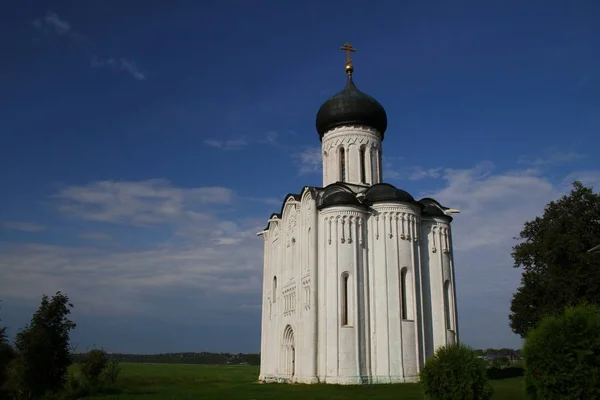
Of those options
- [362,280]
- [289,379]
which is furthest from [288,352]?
[362,280]

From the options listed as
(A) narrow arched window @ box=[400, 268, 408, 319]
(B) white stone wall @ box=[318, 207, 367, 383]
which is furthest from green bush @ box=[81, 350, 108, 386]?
(A) narrow arched window @ box=[400, 268, 408, 319]

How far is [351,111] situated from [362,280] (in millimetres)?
9643

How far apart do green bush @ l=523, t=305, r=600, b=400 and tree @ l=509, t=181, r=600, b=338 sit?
12.9 metres

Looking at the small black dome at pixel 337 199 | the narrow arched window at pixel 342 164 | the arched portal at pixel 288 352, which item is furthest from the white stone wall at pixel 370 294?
the narrow arched window at pixel 342 164

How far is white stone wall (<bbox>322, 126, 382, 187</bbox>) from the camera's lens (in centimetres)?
2792

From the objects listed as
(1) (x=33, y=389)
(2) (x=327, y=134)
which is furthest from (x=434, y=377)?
(2) (x=327, y=134)

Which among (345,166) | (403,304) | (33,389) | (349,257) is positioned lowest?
(33,389)

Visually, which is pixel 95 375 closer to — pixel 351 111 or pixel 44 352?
pixel 44 352

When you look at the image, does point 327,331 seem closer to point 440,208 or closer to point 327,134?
point 440,208

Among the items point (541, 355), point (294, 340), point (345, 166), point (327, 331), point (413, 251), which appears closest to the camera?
point (541, 355)

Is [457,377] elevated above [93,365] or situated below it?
above

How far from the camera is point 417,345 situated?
22641mm

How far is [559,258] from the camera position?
974 inches

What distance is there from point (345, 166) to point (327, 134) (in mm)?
2156
